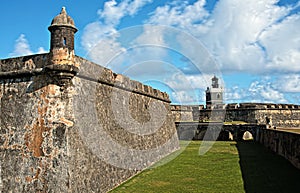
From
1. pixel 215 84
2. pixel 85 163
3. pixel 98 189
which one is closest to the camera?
pixel 85 163

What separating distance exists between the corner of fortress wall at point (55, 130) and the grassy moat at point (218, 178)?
1172 mm

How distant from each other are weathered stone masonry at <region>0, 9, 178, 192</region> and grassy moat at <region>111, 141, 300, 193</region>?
1272mm

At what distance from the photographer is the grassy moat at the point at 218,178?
24.1 ft

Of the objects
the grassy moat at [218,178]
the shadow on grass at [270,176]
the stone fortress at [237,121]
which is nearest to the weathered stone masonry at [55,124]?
the grassy moat at [218,178]

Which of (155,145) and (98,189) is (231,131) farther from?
(98,189)

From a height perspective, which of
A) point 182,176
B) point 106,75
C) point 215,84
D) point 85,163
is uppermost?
point 215,84

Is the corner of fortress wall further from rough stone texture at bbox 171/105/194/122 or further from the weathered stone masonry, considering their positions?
rough stone texture at bbox 171/105/194/122

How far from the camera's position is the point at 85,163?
21.0ft

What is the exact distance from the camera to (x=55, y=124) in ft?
19.4

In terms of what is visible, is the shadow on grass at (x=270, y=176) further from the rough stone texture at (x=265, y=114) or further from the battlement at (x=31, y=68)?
the rough stone texture at (x=265, y=114)

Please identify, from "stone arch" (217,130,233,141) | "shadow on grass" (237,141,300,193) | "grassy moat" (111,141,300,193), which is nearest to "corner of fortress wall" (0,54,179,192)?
"grassy moat" (111,141,300,193)

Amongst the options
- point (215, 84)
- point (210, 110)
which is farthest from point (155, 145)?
point (215, 84)

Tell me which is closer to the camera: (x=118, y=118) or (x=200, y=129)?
(x=118, y=118)

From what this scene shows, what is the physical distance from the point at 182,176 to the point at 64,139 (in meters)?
4.40
